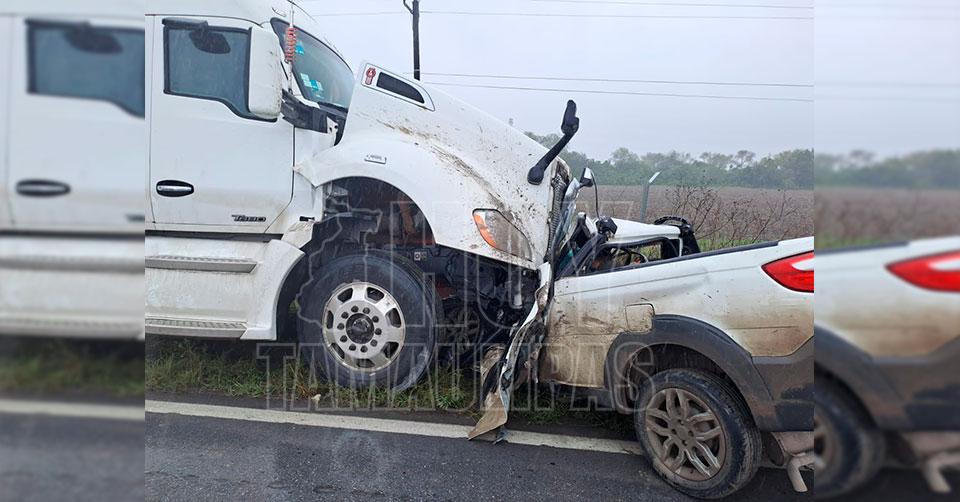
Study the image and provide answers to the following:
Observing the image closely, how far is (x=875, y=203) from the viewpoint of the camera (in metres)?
0.76

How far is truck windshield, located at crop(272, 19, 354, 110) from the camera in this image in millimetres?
3304

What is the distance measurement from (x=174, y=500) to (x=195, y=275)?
127 cm

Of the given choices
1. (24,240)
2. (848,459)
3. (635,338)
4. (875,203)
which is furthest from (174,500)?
(875,203)

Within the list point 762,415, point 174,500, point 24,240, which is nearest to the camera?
point 24,240

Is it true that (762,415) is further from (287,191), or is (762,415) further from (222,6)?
(222,6)

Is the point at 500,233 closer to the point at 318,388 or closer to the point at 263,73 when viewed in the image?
the point at 318,388

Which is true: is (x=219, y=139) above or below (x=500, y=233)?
above

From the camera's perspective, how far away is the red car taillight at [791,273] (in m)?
1.86

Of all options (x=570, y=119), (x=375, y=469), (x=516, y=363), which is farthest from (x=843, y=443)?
(x=570, y=119)

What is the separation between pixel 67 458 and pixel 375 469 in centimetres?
143

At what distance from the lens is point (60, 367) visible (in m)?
1.00

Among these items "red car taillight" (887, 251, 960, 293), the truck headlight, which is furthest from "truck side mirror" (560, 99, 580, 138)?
"red car taillight" (887, 251, 960, 293)

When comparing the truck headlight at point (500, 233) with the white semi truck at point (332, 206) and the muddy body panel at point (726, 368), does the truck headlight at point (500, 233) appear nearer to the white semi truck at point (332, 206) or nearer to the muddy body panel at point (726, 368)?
the white semi truck at point (332, 206)

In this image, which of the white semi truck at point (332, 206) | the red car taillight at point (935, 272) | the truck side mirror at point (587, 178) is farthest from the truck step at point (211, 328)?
the red car taillight at point (935, 272)
